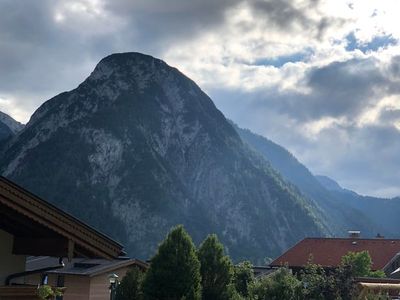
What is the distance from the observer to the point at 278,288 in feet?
114

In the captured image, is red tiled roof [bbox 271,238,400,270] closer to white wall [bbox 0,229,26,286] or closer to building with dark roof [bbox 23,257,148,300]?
building with dark roof [bbox 23,257,148,300]

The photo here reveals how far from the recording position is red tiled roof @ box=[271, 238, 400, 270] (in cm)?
7200

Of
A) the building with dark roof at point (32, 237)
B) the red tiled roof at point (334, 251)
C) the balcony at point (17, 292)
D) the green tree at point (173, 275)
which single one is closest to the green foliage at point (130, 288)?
the green tree at point (173, 275)

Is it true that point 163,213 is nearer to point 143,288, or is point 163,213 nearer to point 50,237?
point 143,288

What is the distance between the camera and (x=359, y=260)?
55.5m

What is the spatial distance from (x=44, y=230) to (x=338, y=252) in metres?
69.0

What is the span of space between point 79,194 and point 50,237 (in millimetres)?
190422

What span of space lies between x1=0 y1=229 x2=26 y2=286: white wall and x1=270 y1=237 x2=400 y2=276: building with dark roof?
61.0 meters

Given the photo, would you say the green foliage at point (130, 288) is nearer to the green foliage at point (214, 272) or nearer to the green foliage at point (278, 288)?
the green foliage at point (214, 272)

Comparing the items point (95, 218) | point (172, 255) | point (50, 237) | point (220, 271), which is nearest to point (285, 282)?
point (220, 271)

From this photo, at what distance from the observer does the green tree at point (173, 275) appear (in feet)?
111

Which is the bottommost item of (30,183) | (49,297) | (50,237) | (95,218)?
(49,297)

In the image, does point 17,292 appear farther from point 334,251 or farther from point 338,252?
point 334,251

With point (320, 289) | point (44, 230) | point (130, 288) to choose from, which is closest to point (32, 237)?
point (44, 230)
